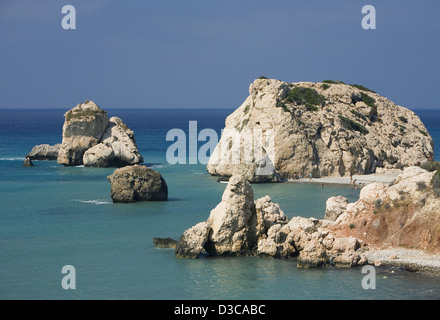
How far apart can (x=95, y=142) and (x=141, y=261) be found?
47.5 metres

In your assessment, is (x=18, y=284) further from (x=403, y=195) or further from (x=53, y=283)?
(x=403, y=195)

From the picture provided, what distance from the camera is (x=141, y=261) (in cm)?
3438

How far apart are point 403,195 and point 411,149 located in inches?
1589

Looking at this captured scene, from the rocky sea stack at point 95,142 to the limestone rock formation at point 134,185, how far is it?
86.2 feet

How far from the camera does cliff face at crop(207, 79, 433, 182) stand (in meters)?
65.7

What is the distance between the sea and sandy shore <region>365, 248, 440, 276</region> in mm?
673

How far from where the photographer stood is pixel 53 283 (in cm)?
3084

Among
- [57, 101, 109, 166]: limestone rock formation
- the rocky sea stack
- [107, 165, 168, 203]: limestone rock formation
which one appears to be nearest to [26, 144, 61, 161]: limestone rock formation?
the rocky sea stack

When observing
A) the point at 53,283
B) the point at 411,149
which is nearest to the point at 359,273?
the point at 53,283

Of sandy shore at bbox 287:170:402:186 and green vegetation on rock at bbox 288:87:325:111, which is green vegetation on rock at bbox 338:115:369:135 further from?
sandy shore at bbox 287:170:402:186

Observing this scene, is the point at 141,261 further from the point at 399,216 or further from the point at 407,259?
the point at 399,216

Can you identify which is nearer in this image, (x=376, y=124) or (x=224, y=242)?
(x=224, y=242)
